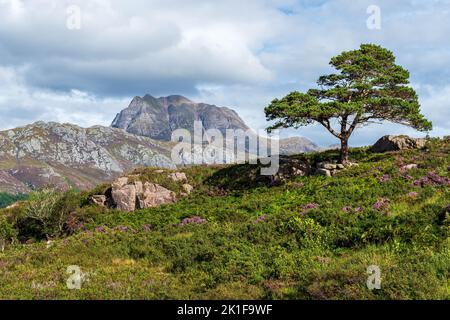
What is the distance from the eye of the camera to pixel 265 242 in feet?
68.8

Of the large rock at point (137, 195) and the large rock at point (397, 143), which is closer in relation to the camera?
the large rock at point (137, 195)

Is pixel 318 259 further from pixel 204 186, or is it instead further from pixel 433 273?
pixel 204 186

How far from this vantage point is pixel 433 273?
12.9 meters

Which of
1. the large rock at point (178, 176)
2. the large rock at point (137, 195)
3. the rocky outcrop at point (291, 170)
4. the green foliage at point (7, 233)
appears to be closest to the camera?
the green foliage at point (7, 233)

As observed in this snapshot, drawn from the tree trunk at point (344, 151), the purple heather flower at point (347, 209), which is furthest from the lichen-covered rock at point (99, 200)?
the tree trunk at point (344, 151)

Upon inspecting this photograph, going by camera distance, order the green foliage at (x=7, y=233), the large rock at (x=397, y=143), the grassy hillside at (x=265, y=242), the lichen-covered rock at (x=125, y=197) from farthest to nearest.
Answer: the large rock at (x=397, y=143)
the lichen-covered rock at (x=125, y=197)
the green foliage at (x=7, y=233)
the grassy hillside at (x=265, y=242)

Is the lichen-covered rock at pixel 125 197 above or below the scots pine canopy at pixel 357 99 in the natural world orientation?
below

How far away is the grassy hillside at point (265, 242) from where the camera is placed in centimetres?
1418

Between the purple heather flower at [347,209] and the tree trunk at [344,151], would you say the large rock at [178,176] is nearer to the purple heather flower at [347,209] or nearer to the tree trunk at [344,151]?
the tree trunk at [344,151]

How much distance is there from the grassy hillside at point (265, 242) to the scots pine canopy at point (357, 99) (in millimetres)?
4007

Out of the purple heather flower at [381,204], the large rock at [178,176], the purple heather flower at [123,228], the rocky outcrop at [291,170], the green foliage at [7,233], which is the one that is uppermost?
the rocky outcrop at [291,170]

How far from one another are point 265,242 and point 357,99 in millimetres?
24272

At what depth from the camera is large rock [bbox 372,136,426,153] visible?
136 feet

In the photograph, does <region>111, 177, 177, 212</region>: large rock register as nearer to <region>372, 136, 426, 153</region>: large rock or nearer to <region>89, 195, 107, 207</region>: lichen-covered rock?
<region>89, 195, 107, 207</region>: lichen-covered rock
